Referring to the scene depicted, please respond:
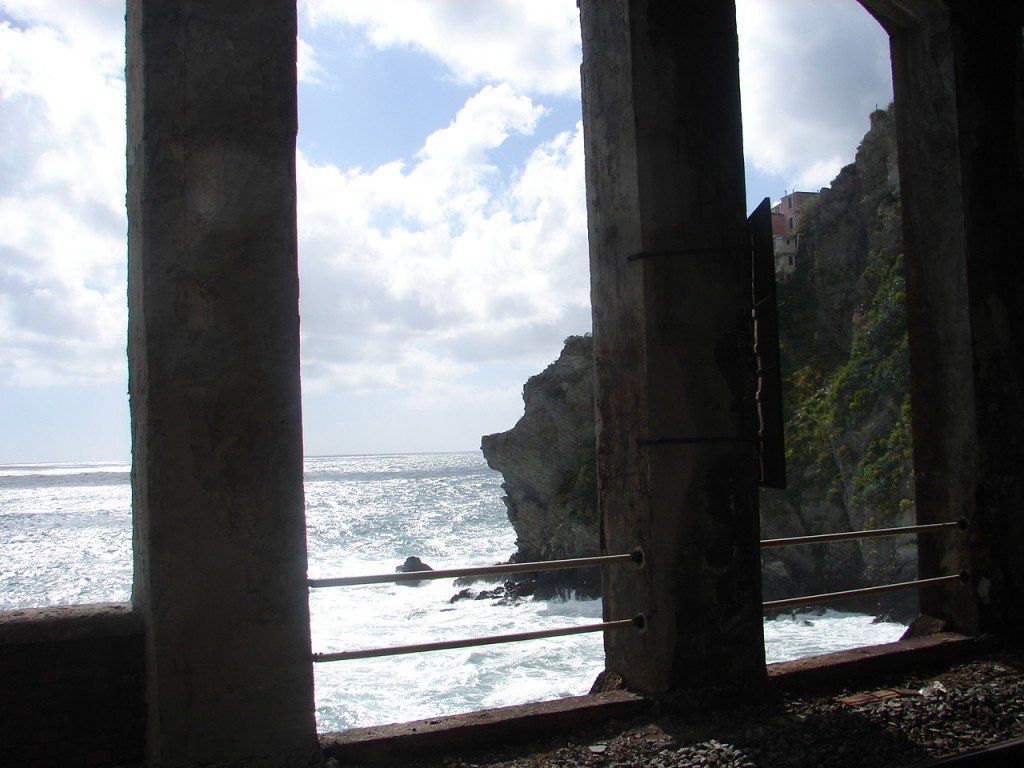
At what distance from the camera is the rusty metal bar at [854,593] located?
4176mm

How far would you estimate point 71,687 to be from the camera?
2.95 metres

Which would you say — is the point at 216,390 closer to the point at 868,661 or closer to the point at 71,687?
the point at 71,687

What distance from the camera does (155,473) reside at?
2.98 metres

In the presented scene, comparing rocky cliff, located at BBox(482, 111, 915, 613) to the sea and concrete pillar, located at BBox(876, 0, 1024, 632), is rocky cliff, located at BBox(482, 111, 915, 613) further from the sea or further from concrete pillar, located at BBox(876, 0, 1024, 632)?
concrete pillar, located at BBox(876, 0, 1024, 632)

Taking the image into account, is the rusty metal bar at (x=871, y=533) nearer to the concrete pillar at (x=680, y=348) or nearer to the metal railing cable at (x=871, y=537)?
the metal railing cable at (x=871, y=537)

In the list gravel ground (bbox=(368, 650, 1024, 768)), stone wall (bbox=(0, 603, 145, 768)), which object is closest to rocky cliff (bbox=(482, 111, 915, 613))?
gravel ground (bbox=(368, 650, 1024, 768))

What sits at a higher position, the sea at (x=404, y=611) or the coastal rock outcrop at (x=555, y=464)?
the coastal rock outcrop at (x=555, y=464)

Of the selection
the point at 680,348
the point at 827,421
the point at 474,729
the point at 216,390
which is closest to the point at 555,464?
the point at 827,421

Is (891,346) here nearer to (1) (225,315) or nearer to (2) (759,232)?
(2) (759,232)

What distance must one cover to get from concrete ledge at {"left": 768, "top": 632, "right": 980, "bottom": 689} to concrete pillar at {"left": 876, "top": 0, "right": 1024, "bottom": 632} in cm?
33

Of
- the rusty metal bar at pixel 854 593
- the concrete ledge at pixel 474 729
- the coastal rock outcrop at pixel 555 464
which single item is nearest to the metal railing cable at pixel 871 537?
the rusty metal bar at pixel 854 593

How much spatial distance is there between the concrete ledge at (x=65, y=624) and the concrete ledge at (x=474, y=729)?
84 centimetres

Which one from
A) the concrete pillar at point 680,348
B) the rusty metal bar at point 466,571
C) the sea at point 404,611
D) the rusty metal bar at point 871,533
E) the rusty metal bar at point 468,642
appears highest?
the concrete pillar at point 680,348

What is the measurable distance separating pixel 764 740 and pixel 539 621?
29604 millimetres
